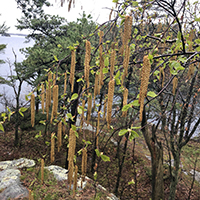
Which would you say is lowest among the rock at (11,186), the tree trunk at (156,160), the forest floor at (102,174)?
the forest floor at (102,174)

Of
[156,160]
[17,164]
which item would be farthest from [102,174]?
[156,160]

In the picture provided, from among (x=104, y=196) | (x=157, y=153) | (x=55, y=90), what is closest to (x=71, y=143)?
(x=55, y=90)

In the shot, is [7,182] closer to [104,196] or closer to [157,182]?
[104,196]

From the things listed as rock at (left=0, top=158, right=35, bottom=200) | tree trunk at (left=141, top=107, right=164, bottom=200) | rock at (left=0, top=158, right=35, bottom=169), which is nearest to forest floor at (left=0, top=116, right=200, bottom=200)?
rock at (left=0, top=158, right=35, bottom=200)

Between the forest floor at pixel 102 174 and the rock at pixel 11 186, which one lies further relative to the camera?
the forest floor at pixel 102 174

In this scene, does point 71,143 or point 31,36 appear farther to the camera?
point 31,36

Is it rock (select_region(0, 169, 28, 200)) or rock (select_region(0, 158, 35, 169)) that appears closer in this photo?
rock (select_region(0, 169, 28, 200))

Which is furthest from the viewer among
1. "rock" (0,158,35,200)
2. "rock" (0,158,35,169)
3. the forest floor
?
"rock" (0,158,35,169)

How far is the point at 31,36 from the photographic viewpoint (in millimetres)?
11312

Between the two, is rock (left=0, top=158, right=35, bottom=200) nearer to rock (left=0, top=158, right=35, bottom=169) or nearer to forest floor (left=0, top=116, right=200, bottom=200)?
forest floor (left=0, top=116, right=200, bottom=200)

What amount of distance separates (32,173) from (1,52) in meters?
10.1

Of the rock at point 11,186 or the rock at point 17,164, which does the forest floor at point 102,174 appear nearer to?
the rock at point 11,186

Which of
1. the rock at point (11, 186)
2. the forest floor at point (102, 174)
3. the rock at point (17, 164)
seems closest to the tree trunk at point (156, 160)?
the forest floor at point (102, 174)

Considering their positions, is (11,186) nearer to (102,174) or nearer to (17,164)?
(17,164)
